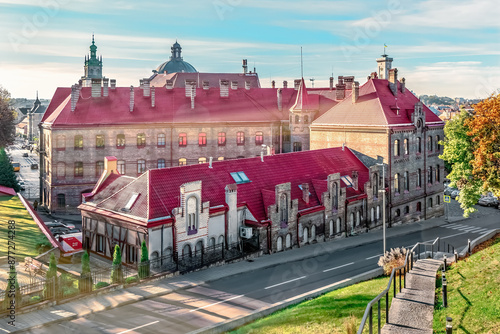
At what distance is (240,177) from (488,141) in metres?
19.0

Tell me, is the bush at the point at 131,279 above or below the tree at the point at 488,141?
below

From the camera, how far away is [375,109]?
50562 mm

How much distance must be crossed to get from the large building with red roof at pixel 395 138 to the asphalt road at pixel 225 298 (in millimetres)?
13279

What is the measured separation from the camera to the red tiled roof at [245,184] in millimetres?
33438

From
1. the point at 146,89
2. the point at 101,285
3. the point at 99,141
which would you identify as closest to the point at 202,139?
the point at 146,89

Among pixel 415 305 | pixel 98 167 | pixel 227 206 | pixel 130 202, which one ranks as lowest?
pixel 415 305

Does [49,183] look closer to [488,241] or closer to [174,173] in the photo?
[174,173]

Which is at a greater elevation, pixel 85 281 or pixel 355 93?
pixel 355 93

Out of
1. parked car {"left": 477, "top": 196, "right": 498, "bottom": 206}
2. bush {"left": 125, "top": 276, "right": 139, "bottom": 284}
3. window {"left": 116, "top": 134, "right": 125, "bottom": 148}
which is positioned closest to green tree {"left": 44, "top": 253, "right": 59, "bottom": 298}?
bush {"left": 125, "top": 276, "right": 139, "bottom": 284}

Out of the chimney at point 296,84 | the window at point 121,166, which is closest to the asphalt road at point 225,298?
the window at point 121,166

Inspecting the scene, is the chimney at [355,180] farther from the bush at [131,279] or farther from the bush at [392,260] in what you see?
the bush at [131,279]

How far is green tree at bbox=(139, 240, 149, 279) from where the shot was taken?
29922 mm

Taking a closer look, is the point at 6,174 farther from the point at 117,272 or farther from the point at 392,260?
the point at 392,260

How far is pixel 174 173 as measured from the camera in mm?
35781
